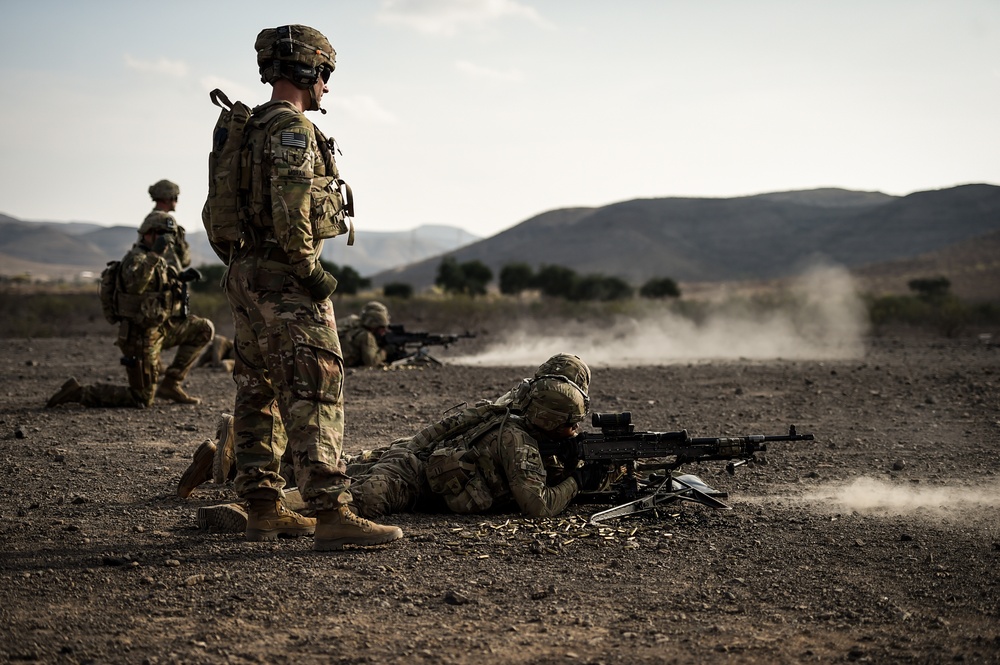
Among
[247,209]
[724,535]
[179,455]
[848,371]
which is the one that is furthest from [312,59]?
[848,371]

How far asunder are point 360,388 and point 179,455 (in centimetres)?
521

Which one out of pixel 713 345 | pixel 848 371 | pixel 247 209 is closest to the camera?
pixel 247 209

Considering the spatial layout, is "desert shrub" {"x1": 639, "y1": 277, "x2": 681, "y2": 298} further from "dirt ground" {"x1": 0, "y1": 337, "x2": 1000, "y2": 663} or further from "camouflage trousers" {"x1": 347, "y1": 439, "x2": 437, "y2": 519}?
"camouflage trousers" {"x1": 347, "y1": 439, "x2": 437, "y2": 519}

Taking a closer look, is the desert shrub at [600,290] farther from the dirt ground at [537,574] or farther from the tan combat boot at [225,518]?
the tan combat boot at [225,518]

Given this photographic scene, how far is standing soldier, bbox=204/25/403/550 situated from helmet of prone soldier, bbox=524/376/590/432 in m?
1.12

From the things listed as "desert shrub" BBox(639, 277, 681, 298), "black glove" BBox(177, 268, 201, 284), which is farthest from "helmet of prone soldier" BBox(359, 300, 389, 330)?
"desert shrub" BBox(639, 277, 681, 298)

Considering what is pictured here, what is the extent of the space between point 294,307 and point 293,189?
603mm

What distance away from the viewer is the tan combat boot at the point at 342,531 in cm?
529

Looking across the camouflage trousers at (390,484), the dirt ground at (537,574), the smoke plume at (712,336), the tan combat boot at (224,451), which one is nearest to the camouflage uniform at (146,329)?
the dirt ground at (537,574)

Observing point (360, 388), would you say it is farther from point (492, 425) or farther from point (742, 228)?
point (742, 228)

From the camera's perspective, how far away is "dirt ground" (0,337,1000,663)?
4.04 metres

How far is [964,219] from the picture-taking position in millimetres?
125125

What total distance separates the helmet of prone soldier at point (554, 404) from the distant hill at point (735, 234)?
112574 mm

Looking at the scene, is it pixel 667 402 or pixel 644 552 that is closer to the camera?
pixel 644 552
